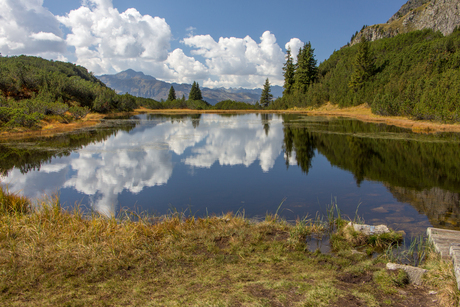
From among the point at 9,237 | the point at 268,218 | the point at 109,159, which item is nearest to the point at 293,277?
the point at 268,218

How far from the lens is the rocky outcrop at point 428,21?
9259cm

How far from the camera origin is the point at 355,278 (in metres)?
4.17

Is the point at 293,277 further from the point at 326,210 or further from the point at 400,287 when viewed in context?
the point at 326,210

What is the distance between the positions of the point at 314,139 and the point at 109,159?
1427 centimetres

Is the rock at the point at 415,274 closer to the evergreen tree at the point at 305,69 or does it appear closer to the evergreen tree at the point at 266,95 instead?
the evergreen tree at the point at 305,69

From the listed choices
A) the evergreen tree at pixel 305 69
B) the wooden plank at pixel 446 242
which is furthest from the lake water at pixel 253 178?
the evergreen tree at pixel 305 69

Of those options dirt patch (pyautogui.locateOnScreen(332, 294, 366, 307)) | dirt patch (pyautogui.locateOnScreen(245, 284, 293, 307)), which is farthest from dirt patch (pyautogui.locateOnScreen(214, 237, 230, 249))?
dirt patch (pyautogui.locateOnScreen(332, 294, 366, 307))

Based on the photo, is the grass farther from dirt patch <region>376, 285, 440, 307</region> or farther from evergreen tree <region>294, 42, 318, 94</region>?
evergreen tree <region>294, 42, 318, 94</region>

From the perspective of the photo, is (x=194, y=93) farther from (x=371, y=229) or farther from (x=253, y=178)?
(x=371, y=229)

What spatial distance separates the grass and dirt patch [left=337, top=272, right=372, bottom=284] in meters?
0.01

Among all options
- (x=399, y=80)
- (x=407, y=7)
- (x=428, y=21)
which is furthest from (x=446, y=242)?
(x=407, y=7)

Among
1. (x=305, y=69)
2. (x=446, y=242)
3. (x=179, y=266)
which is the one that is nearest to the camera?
(x=179, y=266)

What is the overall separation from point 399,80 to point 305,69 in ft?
113

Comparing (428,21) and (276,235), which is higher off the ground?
(428,21)
